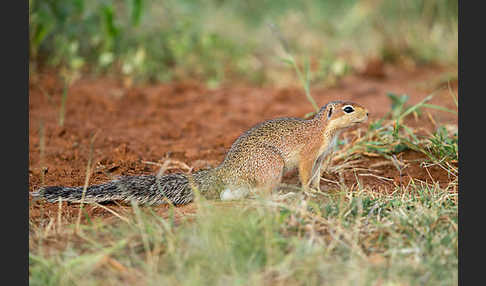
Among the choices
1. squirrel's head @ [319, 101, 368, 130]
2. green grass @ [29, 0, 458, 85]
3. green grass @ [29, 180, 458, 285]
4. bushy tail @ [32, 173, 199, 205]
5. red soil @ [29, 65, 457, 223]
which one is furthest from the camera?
green grass @ [29, 0, 458, 85]

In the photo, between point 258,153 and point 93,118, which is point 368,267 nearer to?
point 258,153

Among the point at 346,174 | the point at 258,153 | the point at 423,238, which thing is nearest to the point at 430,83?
the point at 346,174

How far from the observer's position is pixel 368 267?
10.0 feet

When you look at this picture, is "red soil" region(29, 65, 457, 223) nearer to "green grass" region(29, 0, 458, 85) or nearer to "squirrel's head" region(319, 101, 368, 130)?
"green grass" region(29, 0, 458, 85)

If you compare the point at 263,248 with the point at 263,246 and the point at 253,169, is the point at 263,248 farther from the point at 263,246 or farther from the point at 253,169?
the point at 253,169

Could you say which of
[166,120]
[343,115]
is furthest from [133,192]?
[166,120]

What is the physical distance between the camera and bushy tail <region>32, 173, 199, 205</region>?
13.6 feet

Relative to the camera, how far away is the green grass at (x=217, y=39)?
802 cm

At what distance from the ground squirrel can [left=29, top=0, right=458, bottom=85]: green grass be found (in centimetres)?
379

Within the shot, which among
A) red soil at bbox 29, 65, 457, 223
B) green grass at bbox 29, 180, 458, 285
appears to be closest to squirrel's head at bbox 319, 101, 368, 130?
red soil at bbox 29, 65, 457, 223

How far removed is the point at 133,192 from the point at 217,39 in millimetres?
5283

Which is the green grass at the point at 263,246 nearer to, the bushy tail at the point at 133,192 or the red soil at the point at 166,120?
the bushy tail at the point at 133,192

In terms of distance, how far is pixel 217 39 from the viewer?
9.05m

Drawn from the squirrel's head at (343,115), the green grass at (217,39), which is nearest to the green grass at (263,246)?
the squirrel's head at (343,115)
